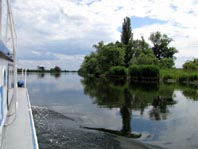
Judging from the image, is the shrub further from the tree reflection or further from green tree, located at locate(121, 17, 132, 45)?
the tree reflection

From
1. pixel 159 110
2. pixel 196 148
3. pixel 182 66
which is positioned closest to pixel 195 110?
pixel 159 110

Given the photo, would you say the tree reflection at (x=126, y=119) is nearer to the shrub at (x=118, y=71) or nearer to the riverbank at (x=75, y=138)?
the riverbank at (x=75, y=138)

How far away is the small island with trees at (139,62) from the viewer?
4997cm

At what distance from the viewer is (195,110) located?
15.1 metres

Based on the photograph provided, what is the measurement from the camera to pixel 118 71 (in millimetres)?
60875

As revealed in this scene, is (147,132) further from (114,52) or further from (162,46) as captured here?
(162,46)

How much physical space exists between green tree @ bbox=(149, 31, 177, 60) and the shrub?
2053cm

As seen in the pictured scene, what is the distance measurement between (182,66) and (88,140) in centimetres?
5545

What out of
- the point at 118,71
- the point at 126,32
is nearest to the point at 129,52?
the point at 126,32

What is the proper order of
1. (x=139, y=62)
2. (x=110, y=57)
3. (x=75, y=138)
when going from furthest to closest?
(x=110, y=57) → (x=139, y=62) → (x=75, y=138)

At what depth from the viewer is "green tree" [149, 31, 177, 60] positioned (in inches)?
2931

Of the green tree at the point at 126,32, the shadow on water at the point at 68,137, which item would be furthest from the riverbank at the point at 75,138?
the green tree at the point at 126,32

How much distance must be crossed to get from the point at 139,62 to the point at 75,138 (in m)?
51.8

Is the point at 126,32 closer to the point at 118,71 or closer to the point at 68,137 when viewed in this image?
the point at 118,71
